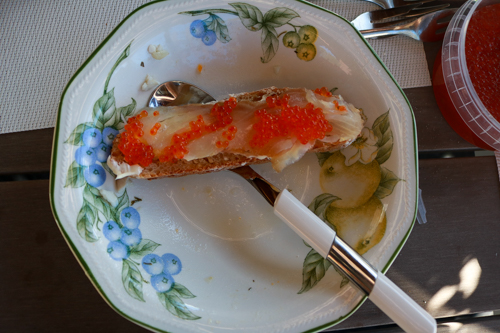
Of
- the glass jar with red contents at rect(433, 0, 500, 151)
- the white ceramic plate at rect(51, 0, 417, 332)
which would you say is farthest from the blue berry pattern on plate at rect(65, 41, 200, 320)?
the glass jar with red contents at rect(433, 0, 500, 151)

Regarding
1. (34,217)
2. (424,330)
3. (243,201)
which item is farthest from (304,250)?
(34,217)

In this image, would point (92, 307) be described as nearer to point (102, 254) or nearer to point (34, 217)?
point (102, 254)

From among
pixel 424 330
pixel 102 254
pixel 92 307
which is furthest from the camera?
pixel 92 307

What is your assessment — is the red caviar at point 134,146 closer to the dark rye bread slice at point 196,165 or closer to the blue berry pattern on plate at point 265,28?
the dark rye bread slice at point 196,165

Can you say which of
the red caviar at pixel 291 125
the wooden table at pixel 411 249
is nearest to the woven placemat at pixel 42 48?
the wooden table at pixel 411 249

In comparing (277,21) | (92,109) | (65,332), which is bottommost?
(65,332)

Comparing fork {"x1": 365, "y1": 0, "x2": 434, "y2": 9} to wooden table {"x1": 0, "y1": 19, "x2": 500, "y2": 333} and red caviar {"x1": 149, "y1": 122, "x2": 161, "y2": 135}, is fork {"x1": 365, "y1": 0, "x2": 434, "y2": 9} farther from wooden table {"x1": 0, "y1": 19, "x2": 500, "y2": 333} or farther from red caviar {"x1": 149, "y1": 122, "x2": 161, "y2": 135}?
A: red caviar {"x1": 149, "y1": 122, "x2": 161, "y2": 135}

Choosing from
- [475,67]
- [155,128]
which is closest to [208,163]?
[155,128]
